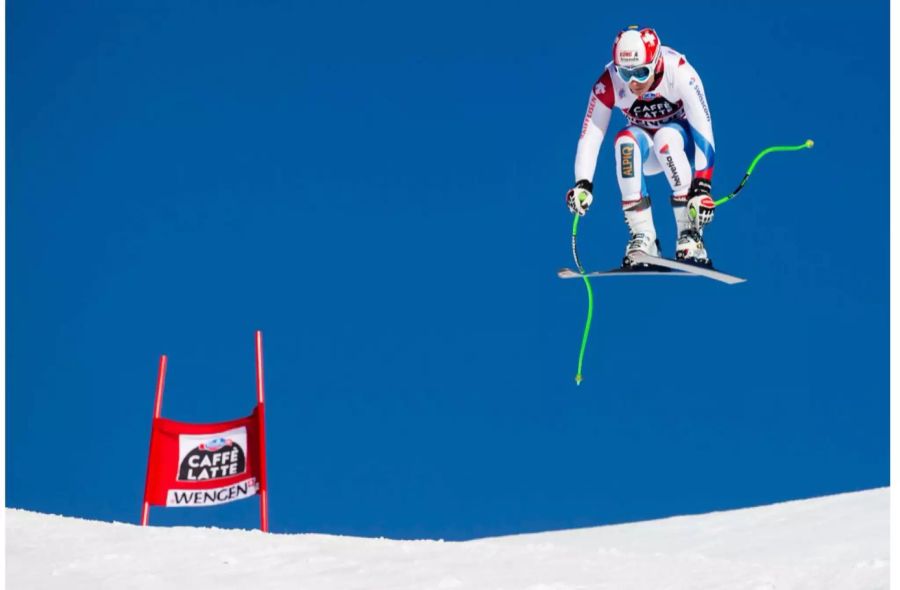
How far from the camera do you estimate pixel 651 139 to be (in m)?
10.1

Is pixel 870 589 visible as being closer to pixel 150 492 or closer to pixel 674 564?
pixel 674 564

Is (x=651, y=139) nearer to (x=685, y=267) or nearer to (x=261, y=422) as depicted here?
(x=685, y=267)

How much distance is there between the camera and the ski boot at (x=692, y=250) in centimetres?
989

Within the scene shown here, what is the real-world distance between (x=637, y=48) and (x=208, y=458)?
18.4ft

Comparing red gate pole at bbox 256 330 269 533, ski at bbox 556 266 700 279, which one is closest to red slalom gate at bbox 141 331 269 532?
red gate pole at bbox 256 330 269 533

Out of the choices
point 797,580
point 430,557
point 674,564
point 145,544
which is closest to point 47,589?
point 145,544

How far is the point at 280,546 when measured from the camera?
32.0 feet

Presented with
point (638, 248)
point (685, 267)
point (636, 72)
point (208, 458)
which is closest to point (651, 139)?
point (636, 72)

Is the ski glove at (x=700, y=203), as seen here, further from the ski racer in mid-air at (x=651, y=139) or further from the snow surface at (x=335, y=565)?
the snow surface at (x=335, y=565)

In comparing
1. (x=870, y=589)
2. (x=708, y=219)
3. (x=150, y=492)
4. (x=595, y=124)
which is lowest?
(x=870, y=589)

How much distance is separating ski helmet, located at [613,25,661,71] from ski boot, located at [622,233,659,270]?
1.15m

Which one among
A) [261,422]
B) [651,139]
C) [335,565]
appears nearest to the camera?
[335,565]

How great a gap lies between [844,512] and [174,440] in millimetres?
6776

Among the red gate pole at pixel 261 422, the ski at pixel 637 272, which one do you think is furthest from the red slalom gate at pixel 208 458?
the ski at pixel 637 272
